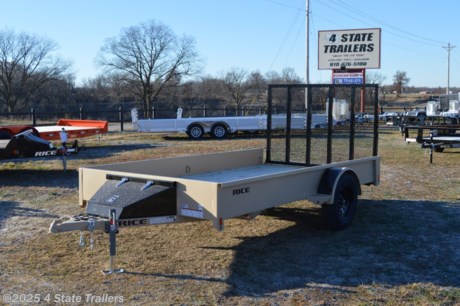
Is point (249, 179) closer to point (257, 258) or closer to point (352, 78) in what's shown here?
point (257, 258)

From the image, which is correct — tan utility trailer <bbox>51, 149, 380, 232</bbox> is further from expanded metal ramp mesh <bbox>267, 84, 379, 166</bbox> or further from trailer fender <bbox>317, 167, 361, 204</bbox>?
expanded metal ramp mesh <bbox>267, 84, 379, 166</bbox>

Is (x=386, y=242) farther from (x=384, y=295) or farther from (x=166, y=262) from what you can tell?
(x=166, y=262)

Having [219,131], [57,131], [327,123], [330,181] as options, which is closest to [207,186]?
[330,181]

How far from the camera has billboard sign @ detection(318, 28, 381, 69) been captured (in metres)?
27.7

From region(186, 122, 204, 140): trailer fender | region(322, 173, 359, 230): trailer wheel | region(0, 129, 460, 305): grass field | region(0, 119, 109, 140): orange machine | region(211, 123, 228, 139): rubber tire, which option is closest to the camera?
region(0, 129, 460, 305): grass field

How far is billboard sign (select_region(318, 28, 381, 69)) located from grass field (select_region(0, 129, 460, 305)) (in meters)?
19.3

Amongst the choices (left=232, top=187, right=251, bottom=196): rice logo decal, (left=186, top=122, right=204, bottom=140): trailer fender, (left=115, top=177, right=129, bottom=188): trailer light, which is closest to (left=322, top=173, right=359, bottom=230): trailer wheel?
(left=232, top=187, right=251, bottom=196): rice logo decal

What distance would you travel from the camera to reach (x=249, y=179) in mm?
5633

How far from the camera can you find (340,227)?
7082 mm

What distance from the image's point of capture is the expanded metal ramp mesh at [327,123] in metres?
7.83

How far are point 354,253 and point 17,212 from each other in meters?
5.01

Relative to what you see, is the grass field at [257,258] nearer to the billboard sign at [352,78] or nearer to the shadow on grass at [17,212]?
the shadow on grass at [17,212]

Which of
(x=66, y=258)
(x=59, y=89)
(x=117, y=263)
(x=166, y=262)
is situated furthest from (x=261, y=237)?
(x=59, y=89)

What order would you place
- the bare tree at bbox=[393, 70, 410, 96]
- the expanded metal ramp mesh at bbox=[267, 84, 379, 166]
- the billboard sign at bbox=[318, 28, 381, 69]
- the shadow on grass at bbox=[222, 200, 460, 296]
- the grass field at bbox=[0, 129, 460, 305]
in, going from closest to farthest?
the grass field at bbox=[0, 129, 460, 305] < the shadow on grass at bbox=[222, 200, 460, 296] < the expanded metal ramp mesh at bbox=[267, 84, 379, 166] < the billboard sign at bbox=[318, 28, 381, 69] < the bare tree at bbox=[393, 70, 410, 96]
